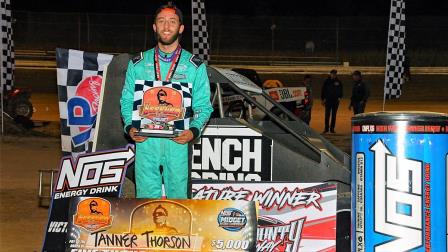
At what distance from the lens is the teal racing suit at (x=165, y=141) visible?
5.05 m

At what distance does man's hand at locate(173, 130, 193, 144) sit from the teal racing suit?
0.30ft

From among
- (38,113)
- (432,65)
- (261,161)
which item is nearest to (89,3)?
(432,65)

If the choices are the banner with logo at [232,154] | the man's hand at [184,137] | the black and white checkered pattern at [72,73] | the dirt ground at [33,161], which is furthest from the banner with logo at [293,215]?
the dirt ground at [33,161]

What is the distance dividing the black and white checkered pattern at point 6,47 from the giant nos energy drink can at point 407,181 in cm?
1389

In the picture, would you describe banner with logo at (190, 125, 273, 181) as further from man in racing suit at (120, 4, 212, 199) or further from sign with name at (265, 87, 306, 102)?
sign with name at (265, 87, 306, 102)

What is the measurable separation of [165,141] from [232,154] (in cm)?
115

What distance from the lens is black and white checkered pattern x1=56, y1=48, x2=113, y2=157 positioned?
6887mm

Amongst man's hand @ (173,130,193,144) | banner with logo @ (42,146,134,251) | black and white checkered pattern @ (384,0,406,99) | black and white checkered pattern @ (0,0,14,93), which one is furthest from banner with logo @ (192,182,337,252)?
black and white checkered pattern @ (0,0,14,93)

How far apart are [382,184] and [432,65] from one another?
40070 mm

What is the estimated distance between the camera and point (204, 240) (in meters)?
4.48

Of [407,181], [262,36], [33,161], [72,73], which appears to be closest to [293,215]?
[407,181]

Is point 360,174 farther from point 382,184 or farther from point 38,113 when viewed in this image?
point 38,113

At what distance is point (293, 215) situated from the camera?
589 cm

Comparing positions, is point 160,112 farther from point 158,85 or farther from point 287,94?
point 287,94
